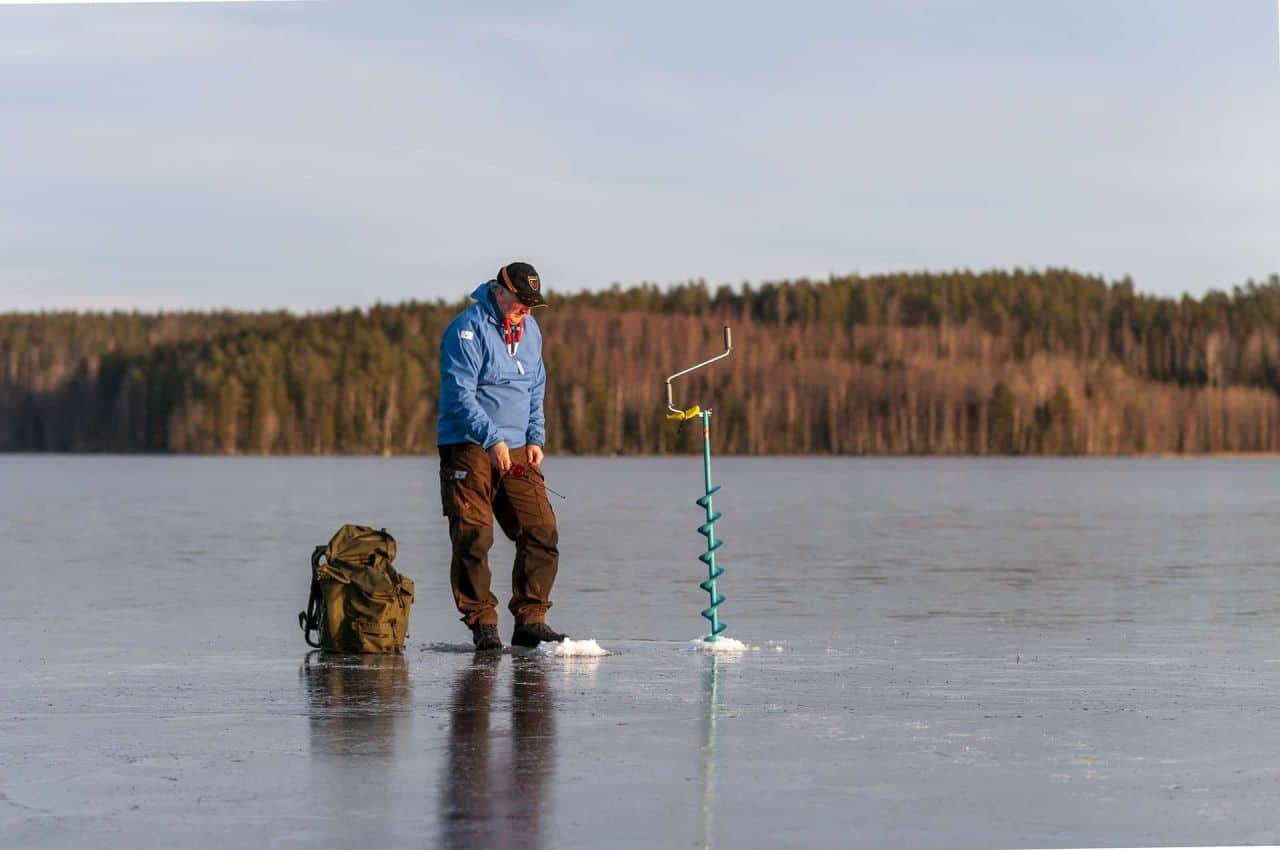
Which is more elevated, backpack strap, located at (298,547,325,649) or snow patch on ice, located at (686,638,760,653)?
backpack strap, located at (298,547,325,649)

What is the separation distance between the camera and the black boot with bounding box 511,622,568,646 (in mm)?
13266

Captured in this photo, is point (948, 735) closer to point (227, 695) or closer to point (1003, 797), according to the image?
point (1003, 797)

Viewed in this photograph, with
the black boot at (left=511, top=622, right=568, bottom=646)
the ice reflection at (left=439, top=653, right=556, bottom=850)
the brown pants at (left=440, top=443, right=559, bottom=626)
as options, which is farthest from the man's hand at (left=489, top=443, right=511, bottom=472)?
the ice reflection at (left=439, top=653, right=556, bottom=850)

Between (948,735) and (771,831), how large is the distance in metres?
2.50

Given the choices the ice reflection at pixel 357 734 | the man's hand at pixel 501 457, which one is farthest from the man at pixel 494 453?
the ice reflection at pixel 357 734

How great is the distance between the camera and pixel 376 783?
8000 mm

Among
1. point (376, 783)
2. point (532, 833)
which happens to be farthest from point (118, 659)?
point (532, 833)

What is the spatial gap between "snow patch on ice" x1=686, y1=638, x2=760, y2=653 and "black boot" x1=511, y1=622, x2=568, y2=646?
0.86 meters

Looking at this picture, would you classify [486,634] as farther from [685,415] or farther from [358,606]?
[685,415]

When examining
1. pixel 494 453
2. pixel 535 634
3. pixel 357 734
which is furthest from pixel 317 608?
pixel 357 734

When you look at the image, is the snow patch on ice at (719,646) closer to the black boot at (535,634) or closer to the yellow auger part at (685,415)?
the black boot at (535,634)

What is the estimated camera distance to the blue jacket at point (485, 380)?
13.0 meters

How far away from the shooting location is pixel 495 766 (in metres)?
8.42

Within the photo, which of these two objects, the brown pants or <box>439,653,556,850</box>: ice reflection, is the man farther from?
<box>439,653,556,850</box>: ice reflection
